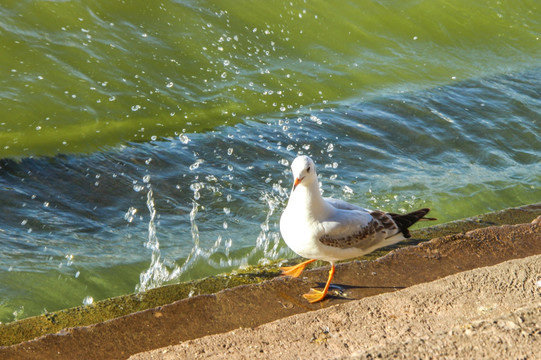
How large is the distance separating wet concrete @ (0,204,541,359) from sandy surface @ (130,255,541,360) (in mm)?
272

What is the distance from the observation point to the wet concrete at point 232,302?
3361 mm

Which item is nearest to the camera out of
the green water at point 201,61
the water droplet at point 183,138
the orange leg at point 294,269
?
the orange leg at point 294,269

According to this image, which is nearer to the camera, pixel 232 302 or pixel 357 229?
pixel 232 302

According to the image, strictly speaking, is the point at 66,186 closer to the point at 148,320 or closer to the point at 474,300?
the point at 148,320

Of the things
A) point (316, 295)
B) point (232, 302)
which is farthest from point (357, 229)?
point (232, 302)

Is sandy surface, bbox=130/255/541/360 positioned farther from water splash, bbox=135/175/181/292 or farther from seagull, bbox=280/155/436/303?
water splash, bbox=135/175/181/292

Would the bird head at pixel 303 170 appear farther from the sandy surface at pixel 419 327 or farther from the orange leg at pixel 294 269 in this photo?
the sandy surface at pixel 419 327

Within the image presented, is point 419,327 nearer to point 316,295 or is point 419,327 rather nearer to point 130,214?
point 316,295

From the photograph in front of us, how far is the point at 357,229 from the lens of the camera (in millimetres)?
4305

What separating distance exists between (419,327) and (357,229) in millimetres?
1119

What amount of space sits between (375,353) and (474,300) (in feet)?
3.32

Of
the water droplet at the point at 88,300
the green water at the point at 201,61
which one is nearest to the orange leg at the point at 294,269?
the water droplet at the point at 88,300

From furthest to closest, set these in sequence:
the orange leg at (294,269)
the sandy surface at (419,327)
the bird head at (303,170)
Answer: the orange leg at (294,269), the bird head at (303,170), the sandy surface at (419,327)

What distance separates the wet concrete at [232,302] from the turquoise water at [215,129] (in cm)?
85
